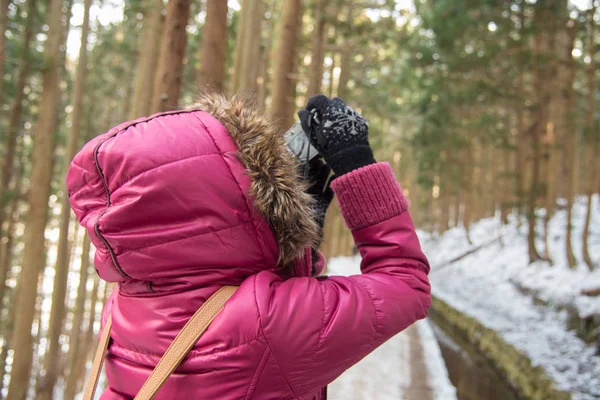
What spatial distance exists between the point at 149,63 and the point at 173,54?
3379 millimetres

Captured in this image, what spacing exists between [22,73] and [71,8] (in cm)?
174

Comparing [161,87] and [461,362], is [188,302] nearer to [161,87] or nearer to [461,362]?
[161,87]

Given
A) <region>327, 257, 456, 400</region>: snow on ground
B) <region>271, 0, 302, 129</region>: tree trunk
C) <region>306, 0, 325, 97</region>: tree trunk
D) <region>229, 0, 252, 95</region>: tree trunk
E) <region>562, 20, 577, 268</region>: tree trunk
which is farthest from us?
<region>562, 20, 577, 268</region>: tree trunk

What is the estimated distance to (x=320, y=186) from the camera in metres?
1.56

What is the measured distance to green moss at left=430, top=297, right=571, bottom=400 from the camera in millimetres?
6629

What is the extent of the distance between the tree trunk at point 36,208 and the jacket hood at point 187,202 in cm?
591

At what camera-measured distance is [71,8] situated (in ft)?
30.1

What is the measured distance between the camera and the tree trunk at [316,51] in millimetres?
8531

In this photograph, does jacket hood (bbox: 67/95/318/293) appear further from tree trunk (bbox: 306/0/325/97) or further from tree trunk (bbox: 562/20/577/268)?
tree trunk (bbox: 562/20/577/268)

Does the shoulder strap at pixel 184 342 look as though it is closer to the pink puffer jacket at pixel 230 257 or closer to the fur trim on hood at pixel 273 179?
the pink puffer jacket at pixel 230 257

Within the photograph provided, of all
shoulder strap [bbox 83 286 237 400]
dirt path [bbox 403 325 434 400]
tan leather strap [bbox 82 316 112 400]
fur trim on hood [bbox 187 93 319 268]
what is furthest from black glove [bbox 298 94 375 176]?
dirt path [bbox 403 325 434 400]

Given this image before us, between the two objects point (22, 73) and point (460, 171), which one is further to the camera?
point (460, 171)

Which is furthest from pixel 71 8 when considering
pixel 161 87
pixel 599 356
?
pixel 599 356

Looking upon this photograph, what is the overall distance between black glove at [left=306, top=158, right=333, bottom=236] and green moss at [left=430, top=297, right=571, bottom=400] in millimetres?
6031
